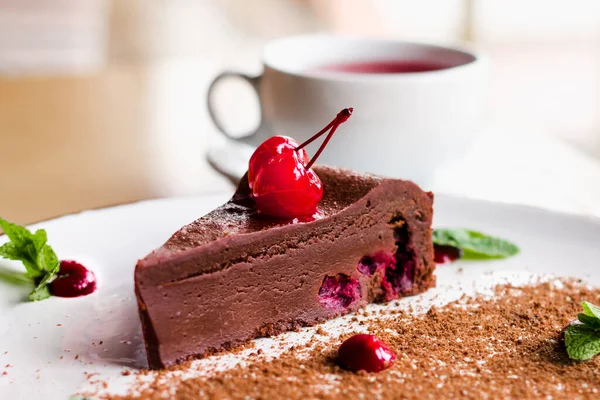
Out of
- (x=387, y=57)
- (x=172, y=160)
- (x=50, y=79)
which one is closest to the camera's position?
(x=387, y=57)

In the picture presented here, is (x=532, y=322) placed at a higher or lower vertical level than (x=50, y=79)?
lower

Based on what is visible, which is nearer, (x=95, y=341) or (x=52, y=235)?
(x=95, y=341)

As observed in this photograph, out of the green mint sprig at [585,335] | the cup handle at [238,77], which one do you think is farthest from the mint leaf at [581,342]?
the cup handle at [238,77]

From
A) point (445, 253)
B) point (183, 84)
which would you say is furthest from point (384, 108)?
point (183, 84)

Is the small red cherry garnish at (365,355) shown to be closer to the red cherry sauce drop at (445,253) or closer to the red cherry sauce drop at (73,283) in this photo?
the red cherry sauce drop at (445,253)

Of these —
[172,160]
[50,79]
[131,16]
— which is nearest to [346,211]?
[172,160]

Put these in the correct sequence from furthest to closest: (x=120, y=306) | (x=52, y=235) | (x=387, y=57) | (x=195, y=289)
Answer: (x=387, y=57) < (x=52, y=235) < (x=120, y=306) < (x=195, y=289)

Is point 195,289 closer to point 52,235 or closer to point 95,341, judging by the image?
point 95,341
